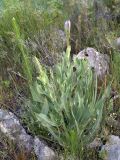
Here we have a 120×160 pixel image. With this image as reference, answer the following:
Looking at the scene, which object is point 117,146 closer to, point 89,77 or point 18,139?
point 89,77

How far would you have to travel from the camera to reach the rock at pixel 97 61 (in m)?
3.05

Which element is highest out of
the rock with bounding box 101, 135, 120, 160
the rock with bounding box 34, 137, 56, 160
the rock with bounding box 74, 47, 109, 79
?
the rock with bounding box 74, 47, 109, 79

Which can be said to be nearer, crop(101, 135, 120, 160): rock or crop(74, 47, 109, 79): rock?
crop(101, 135, 120, 160): rock

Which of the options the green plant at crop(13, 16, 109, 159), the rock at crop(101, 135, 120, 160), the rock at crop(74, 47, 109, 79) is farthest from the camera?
the rock at crop(74, 47, 109, 79)

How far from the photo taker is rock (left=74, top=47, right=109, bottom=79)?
3049 mm

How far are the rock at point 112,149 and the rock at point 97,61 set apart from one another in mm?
657

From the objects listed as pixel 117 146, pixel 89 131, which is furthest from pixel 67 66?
pixel 117 146

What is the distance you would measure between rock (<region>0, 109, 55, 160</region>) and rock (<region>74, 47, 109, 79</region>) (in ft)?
2.49

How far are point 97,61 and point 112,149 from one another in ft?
2.82

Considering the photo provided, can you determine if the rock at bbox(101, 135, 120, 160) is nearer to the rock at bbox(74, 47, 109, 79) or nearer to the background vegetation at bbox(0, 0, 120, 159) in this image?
the background vegetation at bbox(0, 0, 120, 159)

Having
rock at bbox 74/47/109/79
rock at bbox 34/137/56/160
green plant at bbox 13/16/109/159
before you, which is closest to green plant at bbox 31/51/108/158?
green plant at bbox 13/16/109/159

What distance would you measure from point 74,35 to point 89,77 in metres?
1.29

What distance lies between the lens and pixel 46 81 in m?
2.31

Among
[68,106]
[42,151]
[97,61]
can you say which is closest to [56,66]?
[68,106]
